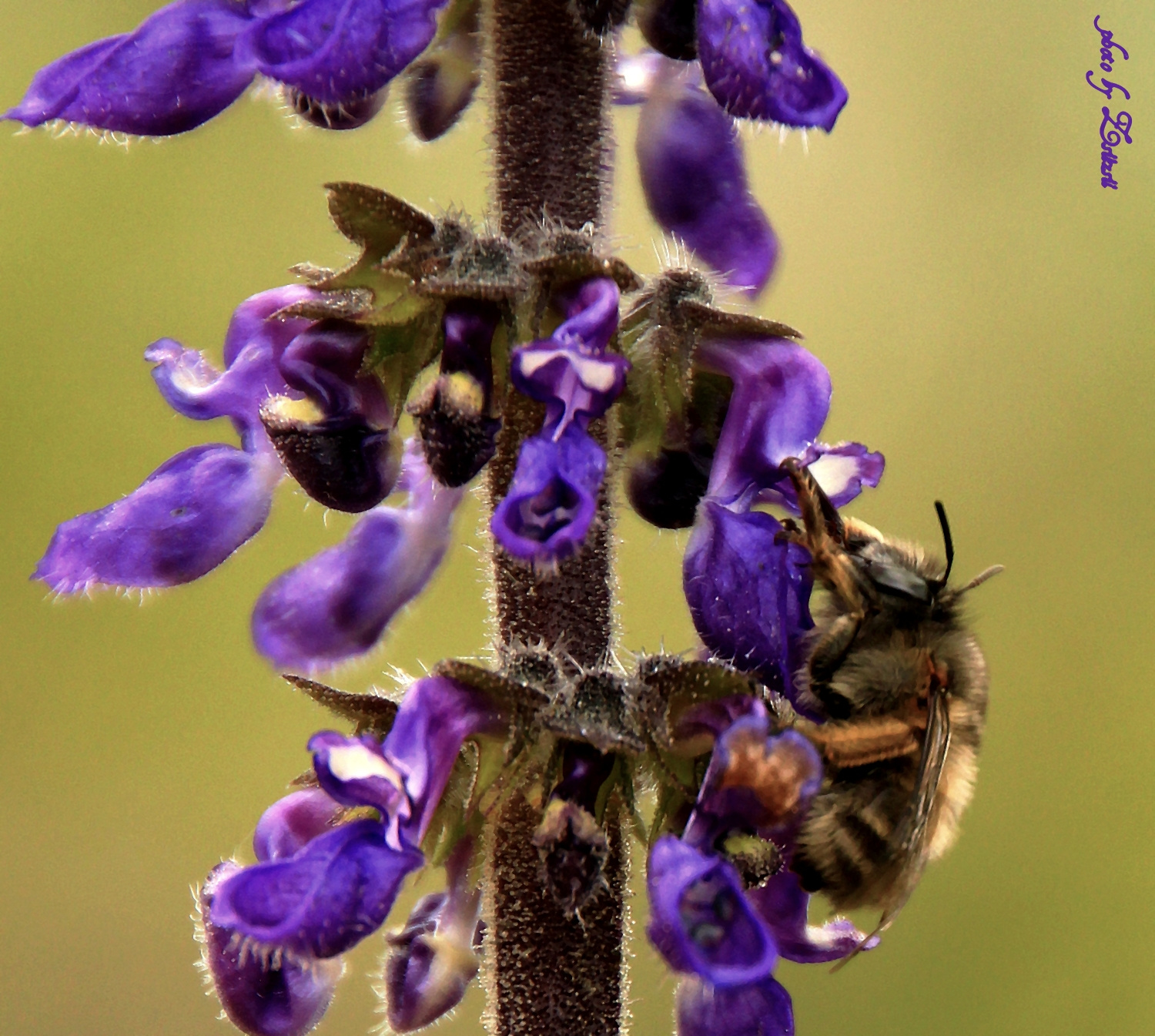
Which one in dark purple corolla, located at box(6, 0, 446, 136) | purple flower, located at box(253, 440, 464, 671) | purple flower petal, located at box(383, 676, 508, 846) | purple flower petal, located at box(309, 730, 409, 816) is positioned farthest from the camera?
purple flower, located at box(253, 440, 464, 671)

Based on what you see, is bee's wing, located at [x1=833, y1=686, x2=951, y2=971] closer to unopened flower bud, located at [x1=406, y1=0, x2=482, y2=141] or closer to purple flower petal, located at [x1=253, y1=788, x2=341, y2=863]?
purple flower petal, located at [x1=253, y1=788, x2=341, y2=863]

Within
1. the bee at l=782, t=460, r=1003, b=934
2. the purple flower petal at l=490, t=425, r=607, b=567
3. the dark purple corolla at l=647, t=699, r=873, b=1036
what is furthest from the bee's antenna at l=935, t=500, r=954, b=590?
the purple flower petal at l=490, t=425, r=607, b=567

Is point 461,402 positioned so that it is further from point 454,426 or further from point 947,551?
point 947,551

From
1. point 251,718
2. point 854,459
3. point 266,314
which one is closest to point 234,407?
point 266,314

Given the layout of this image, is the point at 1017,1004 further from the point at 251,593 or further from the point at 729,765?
the point at 729,765

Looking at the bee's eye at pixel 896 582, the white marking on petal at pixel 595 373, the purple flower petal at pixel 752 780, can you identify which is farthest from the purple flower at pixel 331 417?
the bee's eye at pixel 896 582

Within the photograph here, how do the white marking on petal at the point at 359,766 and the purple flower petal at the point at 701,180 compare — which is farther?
the purple flower petal at the point at 701,180

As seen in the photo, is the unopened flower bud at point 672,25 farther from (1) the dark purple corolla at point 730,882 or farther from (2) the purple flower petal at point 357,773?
(2) the purple flower petal at point 357,773
